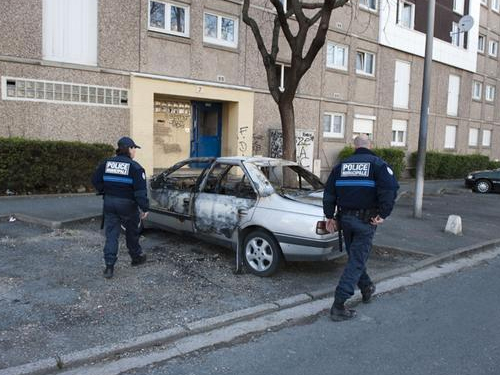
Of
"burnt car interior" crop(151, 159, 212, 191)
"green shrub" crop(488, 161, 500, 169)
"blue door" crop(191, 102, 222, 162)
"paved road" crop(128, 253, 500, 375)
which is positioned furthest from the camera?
"green shrub" crop(488, 161, 500, 169)

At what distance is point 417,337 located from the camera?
4625 millimetres

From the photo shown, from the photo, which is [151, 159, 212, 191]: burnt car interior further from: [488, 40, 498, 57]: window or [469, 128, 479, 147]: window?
[488, 40, 498, 57]: window

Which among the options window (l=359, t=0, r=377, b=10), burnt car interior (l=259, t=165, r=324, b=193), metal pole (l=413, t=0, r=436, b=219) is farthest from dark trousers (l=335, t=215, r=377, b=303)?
window (l=359, t=0, r=377, b=10)

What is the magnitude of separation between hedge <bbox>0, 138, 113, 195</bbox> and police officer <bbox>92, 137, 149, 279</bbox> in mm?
6082

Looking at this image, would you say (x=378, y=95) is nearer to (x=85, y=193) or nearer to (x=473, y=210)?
(x=473, y=210)

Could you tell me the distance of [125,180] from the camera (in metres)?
5.93

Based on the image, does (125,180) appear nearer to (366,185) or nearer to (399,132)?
(366,185)

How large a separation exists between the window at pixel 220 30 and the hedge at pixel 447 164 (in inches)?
469

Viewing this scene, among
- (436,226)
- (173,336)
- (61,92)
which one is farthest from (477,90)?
(173,336)

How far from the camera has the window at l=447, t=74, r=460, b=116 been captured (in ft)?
90.1

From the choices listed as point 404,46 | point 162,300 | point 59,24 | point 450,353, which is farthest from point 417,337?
point 404,46

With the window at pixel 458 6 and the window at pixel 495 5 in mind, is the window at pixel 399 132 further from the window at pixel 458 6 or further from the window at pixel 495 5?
the window at pixel 495 5

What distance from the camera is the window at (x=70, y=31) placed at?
12.8m

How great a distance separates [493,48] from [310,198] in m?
30.6
